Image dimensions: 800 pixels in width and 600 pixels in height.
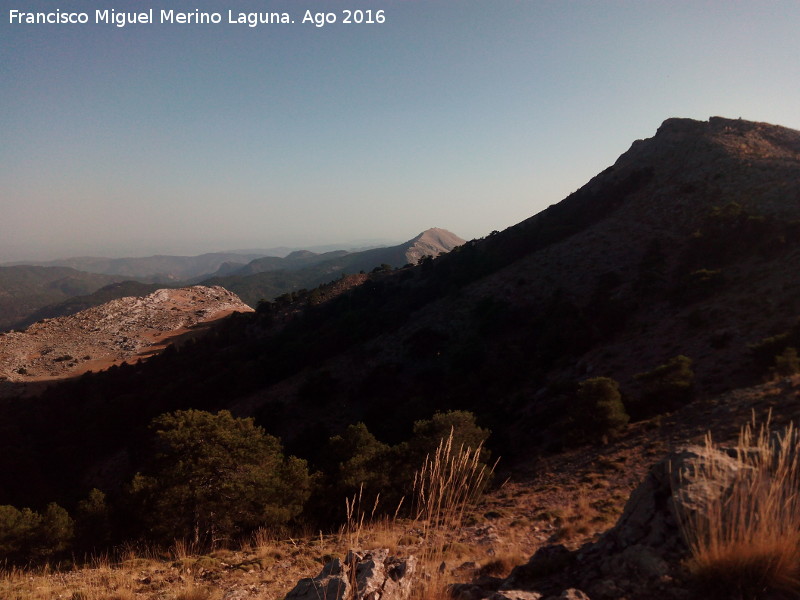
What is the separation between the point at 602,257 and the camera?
36.1 meters

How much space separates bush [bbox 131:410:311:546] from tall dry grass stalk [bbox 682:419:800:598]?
11.1 meters

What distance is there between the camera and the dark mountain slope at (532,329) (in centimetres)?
2206

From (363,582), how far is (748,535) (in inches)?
124

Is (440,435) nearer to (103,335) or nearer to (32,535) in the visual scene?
(32,535)

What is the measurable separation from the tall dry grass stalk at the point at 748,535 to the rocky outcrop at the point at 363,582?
250 cm

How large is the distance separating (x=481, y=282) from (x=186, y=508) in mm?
34478

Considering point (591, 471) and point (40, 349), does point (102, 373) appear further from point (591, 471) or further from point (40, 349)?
point (591, 471)

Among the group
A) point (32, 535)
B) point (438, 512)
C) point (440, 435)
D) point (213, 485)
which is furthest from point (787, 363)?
point (32, 535)

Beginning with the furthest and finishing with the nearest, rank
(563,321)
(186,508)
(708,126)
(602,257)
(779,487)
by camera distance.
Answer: (708,126) → (602,257) → (563,321) → (186,508) → (779,487)

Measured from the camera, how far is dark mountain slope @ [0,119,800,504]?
72.4 feet

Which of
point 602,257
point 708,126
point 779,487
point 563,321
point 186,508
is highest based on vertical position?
point 708,126

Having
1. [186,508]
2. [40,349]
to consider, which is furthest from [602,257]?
[40,349]

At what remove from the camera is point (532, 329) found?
31.8m

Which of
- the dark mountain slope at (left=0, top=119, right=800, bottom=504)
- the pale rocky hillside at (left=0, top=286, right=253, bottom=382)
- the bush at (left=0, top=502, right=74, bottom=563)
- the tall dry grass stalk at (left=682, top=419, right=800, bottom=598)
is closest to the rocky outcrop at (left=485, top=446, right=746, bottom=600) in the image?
the tall dry grass stalk at (left=682, top=419, right=800, bottom=598)
